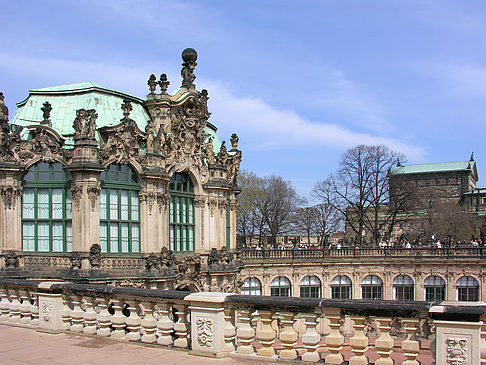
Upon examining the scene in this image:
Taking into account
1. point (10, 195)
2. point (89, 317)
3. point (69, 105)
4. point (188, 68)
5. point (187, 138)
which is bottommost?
point (89, 317)

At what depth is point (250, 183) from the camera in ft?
260

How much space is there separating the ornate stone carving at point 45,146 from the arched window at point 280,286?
2757 cm

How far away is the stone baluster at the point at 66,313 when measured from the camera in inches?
480

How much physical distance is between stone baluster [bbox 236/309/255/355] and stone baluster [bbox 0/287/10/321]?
22.8ft

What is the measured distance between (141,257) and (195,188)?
6.30 m

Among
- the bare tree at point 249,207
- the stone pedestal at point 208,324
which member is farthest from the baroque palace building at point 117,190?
the bare tree at point 249,207

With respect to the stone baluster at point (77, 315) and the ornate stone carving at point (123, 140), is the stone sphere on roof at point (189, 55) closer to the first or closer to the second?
the ornate stone carving at point (123, 140)

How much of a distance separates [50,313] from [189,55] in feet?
75.3

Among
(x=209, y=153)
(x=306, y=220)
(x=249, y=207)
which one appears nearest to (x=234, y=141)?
(x=209, y=153)

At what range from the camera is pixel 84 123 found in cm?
2547

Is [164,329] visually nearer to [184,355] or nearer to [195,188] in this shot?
[184,355]

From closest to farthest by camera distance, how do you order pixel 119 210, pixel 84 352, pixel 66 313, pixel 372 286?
pixel 84 352 < pixel 66 313 < pixel 119 210 < pixel 372 286

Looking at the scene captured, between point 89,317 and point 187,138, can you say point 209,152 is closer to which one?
point 187,138

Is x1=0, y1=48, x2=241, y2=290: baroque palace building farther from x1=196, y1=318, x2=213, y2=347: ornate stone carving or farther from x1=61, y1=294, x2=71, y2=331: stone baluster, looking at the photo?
x1=196, y1=318, x2=213, y2=347: ornate stone carving
